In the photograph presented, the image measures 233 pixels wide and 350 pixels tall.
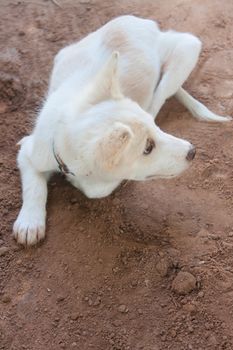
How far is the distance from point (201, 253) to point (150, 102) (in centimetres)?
151

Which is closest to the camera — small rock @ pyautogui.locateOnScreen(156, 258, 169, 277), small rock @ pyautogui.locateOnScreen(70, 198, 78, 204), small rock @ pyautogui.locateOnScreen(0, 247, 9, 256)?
small rock @ pyautogui.locateOnScreen(156, 258, 169, 277)

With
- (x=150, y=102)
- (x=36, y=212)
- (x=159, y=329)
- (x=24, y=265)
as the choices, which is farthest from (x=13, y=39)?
(x=159, y=329)

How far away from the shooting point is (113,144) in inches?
129

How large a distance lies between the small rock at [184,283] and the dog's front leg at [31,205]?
0.92m

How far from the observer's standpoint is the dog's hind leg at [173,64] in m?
4.83

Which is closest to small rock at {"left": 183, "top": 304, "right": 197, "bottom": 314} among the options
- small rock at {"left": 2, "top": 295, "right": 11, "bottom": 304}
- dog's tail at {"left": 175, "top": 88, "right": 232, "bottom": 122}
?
small rock at {"left": 2, "top": 295, "right": 11, "bottom": 304}

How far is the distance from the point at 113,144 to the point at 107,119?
0.30m

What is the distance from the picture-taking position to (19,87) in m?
5.00

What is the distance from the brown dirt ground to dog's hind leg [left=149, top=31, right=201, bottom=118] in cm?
19

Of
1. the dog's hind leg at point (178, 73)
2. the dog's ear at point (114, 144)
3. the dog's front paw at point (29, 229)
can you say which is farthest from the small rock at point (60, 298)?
the dog's hind leg at point (178, 73)

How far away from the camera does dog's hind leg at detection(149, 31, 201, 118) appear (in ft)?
15.8

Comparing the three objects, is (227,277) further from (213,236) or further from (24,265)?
(24,265)

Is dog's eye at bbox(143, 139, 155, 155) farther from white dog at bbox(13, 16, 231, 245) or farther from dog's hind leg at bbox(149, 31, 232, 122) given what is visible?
dog's hind leg at bbox(149, 31, 232, 122)

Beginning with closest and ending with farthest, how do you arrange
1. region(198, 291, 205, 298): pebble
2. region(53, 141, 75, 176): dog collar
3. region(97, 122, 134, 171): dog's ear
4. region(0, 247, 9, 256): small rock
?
1. region(97, 122, 134, 171): dog's ear
2. region(198, 291, 205, 298): pebble
3. region(53, 141, 75, 176): dog collar
4. region(0, 247, 9, 256): small rock
